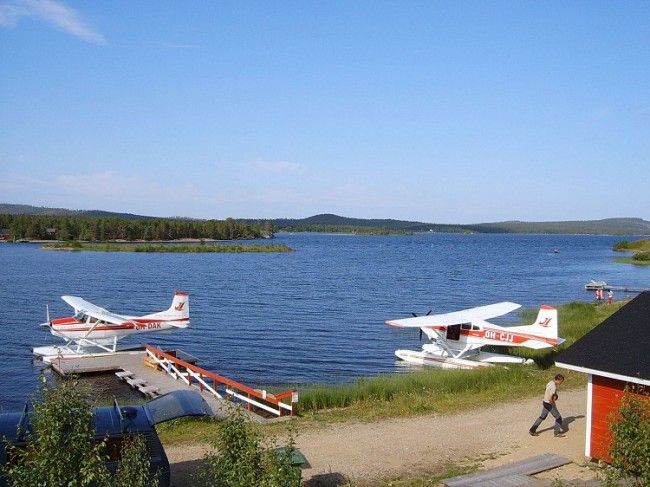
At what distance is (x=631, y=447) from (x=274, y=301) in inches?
1542

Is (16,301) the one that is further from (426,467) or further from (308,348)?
(426,467)

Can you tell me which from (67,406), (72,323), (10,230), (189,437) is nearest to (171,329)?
(72,323)

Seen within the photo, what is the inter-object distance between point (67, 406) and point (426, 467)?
24.0ft

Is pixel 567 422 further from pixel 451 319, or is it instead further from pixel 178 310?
pixel 178 310

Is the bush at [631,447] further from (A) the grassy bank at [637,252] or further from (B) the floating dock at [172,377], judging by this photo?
(A) the grassy bank at [637,252]

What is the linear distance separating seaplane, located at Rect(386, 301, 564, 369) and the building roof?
11.2m

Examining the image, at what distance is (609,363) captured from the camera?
11109 mm

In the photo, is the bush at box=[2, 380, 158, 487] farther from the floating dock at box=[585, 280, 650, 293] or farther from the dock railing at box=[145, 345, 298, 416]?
the floating dock at box=[585, 280, 650, 293]

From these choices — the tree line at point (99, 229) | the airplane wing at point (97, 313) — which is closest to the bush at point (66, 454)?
the airplane wing at point (97, 313)

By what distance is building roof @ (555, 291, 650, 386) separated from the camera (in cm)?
1069

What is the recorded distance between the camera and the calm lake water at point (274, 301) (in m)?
26.4

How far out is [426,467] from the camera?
11.9 m

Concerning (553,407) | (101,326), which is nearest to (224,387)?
(101,326)

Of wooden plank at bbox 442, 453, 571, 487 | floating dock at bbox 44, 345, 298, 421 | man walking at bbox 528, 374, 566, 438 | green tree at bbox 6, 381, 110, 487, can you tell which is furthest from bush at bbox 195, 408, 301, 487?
floating dock at bbox 44, 345, 298, 421
